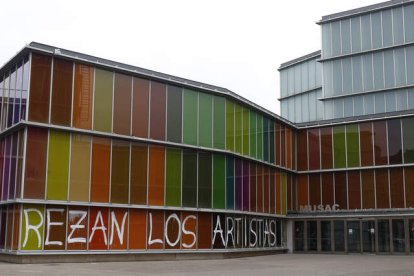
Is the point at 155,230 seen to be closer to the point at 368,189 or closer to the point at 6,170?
the point at 6,170

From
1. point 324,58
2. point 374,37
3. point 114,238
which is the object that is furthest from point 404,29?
point 114,238

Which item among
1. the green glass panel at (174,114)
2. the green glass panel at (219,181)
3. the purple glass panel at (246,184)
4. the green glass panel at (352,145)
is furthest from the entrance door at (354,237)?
the green glass panel at (174,114)

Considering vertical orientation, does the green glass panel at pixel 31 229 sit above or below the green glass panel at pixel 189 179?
below

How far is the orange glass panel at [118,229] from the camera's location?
31156mm

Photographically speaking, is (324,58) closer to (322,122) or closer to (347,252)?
(322,122)

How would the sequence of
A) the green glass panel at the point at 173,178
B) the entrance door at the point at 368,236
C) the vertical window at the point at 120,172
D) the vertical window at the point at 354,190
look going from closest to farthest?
the vertical window at the point at 120,172 < the green glass panel at the point at 173,178 < the entrance door at the point at 368,236 < the vertical window at the point at 354,190

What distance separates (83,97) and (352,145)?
23198 mm

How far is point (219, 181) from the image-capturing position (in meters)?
37.1

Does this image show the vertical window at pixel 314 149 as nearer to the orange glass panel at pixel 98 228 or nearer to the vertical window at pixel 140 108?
the vertical window at pixel 140 108

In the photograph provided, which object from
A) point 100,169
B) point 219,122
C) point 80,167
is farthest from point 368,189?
point 80,167

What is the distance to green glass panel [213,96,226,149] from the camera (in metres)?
37.2

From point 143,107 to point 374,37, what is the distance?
3632 cm

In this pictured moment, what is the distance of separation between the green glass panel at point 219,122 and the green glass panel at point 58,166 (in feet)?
34.8

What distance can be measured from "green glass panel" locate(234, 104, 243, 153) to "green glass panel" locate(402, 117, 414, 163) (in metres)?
12.6
